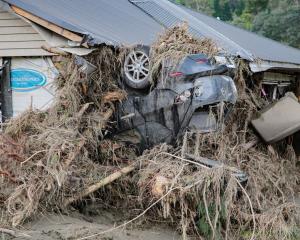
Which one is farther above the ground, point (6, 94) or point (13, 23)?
point (13, 23)

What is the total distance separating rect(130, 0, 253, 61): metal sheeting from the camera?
422 inches

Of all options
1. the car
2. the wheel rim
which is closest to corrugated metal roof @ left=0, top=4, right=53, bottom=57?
the wheel rim

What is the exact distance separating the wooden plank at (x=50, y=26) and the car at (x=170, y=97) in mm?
956

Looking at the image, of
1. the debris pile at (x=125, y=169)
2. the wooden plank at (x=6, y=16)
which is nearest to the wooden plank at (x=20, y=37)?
the wooden plank at (x=6, y=16)

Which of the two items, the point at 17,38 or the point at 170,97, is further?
the point at 17,38

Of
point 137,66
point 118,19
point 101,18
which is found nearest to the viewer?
point 137,66

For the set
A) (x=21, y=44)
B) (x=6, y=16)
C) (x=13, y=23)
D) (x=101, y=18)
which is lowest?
(x=21, y=44)

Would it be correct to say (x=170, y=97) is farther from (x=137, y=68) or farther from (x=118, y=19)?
(x=118, y=19)

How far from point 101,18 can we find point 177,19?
224cm

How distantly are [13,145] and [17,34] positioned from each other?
10.5 ft

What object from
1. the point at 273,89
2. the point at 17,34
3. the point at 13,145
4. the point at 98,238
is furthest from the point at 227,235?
the point at 273,89

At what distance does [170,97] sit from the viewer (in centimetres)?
760

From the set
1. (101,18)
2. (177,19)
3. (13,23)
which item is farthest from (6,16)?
(177,19)

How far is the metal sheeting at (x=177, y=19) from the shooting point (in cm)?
1073
